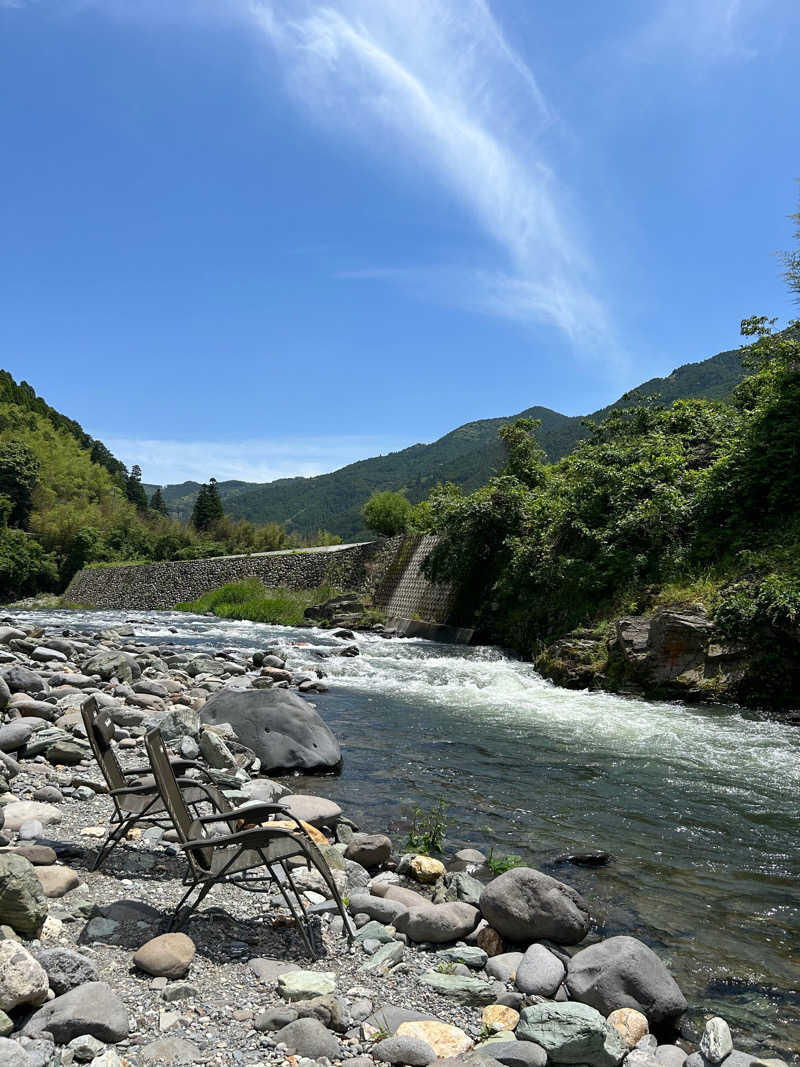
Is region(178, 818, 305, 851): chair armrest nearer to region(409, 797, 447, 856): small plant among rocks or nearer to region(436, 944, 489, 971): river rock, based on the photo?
region(436, 944, 489, 971): river rock

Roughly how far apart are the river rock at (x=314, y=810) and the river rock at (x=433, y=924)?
53.0 inches

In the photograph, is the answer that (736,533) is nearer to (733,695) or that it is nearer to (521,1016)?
(733,695)

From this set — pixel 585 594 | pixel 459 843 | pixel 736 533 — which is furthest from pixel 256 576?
pixel 459 843

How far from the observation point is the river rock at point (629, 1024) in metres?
2.71

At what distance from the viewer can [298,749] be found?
645 centimetres

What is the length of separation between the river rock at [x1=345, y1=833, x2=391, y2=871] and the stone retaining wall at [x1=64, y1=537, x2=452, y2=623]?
15.0 metres

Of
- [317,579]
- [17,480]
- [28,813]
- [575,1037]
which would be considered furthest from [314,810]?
[17,480]

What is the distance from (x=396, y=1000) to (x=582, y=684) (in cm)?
922

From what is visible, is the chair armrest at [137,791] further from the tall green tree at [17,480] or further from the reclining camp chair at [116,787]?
the tall green tree at [17,480]

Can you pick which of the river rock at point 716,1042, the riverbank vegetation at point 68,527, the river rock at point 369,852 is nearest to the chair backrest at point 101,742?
the river rock at point 369,852

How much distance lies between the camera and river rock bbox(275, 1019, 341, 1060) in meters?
2.35

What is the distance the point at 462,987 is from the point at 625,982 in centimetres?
70

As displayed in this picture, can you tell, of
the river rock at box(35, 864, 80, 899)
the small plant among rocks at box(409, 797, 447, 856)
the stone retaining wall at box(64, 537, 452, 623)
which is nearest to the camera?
the river rock at box(35, 864, 80, 899)

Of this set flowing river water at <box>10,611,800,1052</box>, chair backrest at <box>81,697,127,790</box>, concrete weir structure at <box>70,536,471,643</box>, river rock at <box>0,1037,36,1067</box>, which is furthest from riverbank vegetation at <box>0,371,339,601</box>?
river rock at <box>0,1037,36,1067</box>
